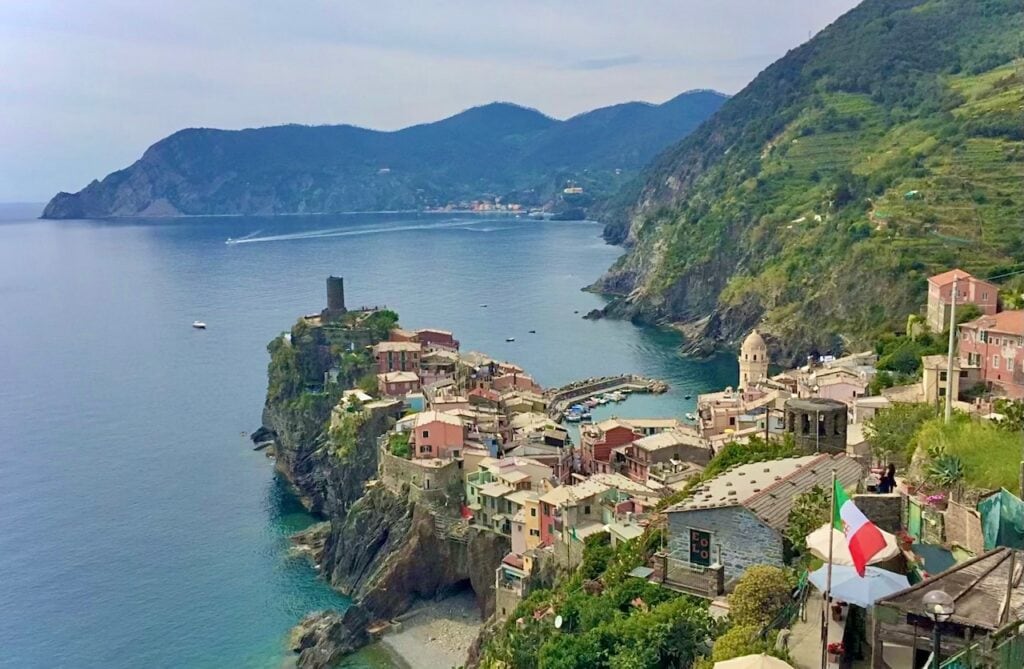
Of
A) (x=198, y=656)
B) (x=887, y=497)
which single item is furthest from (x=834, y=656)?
(x=198, y=656)

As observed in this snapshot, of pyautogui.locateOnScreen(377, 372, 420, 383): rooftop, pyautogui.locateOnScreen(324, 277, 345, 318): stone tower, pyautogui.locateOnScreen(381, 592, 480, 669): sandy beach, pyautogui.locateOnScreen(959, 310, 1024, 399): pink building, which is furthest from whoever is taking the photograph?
pyautogui.locateOnScreen(324, 277, 345, 318): stone tower

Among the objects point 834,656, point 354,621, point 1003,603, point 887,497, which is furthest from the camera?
point 354,621

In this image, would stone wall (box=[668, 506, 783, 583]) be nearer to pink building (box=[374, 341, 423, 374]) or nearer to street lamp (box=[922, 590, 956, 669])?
street lamp (box=[922, 590, 956, 669])

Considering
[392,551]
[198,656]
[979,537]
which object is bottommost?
[198,656]

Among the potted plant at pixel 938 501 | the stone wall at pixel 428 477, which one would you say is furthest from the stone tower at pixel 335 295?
the potted plant at pixel 938 501

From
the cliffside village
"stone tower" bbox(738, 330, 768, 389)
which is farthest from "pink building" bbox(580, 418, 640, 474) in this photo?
"stone tower" bbox(738, 330, 768, 389)

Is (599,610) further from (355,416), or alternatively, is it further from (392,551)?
(355,416)
